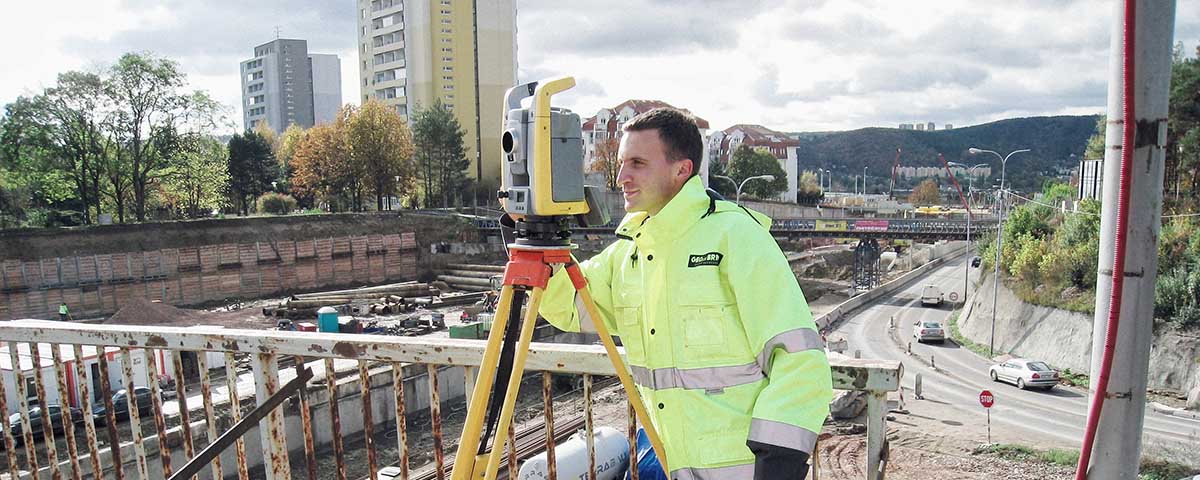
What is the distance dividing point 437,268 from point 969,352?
27.8m

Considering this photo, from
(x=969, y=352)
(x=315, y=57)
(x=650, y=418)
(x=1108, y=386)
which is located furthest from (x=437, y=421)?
(x=315, y=57)

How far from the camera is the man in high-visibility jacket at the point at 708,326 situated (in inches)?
59.5

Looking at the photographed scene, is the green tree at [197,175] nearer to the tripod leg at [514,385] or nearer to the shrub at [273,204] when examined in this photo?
the shrub at [273,204]

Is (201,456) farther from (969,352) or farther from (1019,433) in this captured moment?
(969,352)

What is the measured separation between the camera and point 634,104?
72062 mm

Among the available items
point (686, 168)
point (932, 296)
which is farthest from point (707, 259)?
point (932, 296)

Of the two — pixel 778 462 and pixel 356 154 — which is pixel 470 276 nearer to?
pixel 356 154

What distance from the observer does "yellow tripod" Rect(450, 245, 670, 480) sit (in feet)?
5.89

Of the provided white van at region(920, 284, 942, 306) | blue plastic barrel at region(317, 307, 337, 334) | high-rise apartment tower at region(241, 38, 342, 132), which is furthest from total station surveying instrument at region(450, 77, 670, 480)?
high-rise apartment tower at region(241, 38, 342, 132)

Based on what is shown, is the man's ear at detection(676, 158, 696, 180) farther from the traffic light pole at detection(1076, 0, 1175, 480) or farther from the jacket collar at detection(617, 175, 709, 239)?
the traffic light pole at detection(1076, 0, 1175, 480)

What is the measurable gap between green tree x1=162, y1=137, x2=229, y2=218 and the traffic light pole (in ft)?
127

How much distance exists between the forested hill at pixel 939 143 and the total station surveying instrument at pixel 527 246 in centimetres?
19181

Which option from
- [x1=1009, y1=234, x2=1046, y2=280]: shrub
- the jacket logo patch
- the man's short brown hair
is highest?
the man's short brown hair

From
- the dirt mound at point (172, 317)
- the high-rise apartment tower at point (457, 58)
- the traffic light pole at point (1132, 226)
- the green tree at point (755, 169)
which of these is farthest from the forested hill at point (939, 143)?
the traffic light pole at point (1132, 226)
